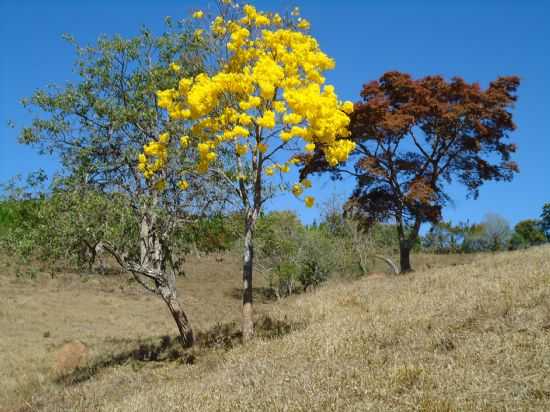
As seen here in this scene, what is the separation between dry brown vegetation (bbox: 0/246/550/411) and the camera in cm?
658

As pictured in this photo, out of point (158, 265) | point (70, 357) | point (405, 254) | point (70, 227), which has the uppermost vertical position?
point (70, 227)

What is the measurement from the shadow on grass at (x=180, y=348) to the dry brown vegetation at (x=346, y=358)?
0.22 feet

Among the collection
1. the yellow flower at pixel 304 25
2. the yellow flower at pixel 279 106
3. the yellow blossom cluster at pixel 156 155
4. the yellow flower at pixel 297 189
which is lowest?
the yellow flower at pixel 297 189

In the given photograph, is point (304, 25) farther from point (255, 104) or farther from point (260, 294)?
point (260, 294)

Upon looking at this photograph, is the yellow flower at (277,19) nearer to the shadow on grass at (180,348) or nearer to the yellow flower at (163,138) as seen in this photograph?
the yellow flower at (163,138)

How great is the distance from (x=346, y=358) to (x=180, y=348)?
866 cm

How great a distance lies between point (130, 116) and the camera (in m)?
15.9

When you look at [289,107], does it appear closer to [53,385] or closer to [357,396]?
[357,396]

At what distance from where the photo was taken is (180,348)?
1631 centimetres

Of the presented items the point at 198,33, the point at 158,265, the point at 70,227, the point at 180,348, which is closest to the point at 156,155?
the point at 70,227

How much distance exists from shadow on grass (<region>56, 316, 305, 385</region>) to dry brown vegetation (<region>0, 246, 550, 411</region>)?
0.22ft

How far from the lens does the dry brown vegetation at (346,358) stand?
259 inches

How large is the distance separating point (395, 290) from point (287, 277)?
20.3m

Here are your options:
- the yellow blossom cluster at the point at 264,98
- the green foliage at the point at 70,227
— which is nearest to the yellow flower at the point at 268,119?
the yellow blossom cluster at the point at 264,98
